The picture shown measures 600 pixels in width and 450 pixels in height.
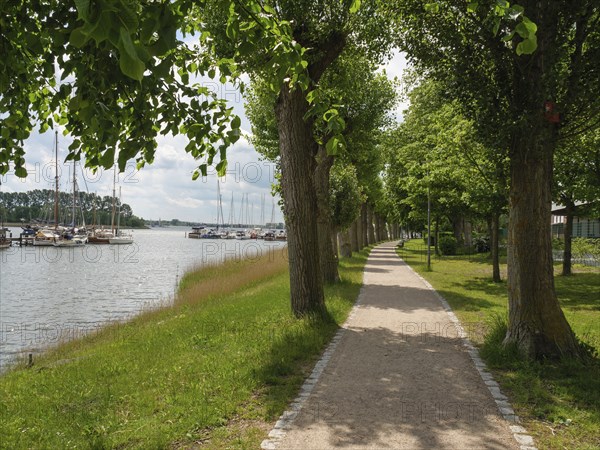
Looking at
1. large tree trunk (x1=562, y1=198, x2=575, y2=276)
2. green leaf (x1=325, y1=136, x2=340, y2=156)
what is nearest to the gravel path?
green leaf (x1=325, y1=136, x2=340, y2=156)

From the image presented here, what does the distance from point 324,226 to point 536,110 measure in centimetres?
1167

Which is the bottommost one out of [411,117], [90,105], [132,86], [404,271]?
[404,271]

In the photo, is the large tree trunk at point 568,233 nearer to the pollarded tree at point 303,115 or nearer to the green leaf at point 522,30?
the pollarded tree at point 303,115

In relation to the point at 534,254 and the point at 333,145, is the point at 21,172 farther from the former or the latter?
the point at 534,254

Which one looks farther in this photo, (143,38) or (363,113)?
(363,113)

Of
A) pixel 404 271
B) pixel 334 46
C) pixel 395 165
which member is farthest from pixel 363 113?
pixel 395 165

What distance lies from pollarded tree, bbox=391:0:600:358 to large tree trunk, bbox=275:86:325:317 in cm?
388

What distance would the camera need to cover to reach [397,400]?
6.07m

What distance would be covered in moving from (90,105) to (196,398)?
4001 mm

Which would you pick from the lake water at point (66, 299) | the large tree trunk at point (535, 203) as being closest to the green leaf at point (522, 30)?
the large tree trunk at point (535, 203)

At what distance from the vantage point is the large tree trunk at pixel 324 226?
60.7 feet

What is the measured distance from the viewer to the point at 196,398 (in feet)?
19.8

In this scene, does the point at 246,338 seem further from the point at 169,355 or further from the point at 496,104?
the point at 496,104

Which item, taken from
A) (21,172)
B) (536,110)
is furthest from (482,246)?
(21,172)
